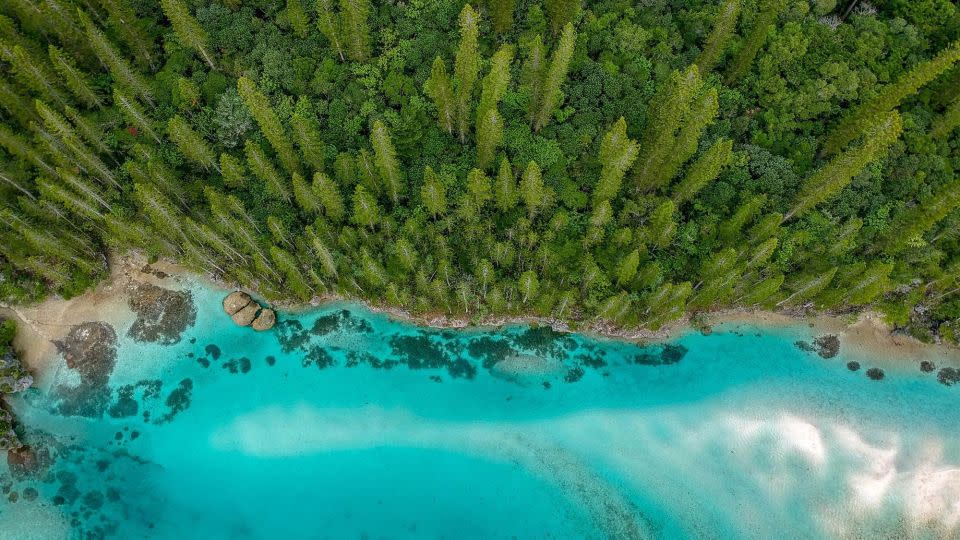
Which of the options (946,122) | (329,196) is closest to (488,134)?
(329,196)

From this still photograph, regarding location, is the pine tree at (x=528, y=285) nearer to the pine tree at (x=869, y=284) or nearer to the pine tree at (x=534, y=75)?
the pine tree at (x=534, y=75)

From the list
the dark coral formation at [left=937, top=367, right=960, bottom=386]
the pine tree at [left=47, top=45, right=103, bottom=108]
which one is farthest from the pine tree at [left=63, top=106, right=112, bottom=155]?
the dark coral formation at [left=937, top=367, right=960, bottom=386]

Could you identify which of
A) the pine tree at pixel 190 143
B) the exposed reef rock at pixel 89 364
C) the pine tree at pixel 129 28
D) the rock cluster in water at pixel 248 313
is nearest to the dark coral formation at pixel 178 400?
the exposed reef rock at pixel 89 364

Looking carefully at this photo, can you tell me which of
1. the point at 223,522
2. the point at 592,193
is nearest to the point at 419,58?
the point at 592,193

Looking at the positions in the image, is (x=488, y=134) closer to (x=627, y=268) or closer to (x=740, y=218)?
(x=627, y=268)

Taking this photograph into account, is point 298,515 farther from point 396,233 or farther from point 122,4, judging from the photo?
point 122,4

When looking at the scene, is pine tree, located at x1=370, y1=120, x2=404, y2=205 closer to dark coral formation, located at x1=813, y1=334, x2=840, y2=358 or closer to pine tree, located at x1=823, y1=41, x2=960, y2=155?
pine tree, located at x1=823, y1=41, x2=960, y2=155

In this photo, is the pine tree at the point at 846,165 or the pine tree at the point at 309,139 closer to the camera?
the pine tree at the point at 846,165
